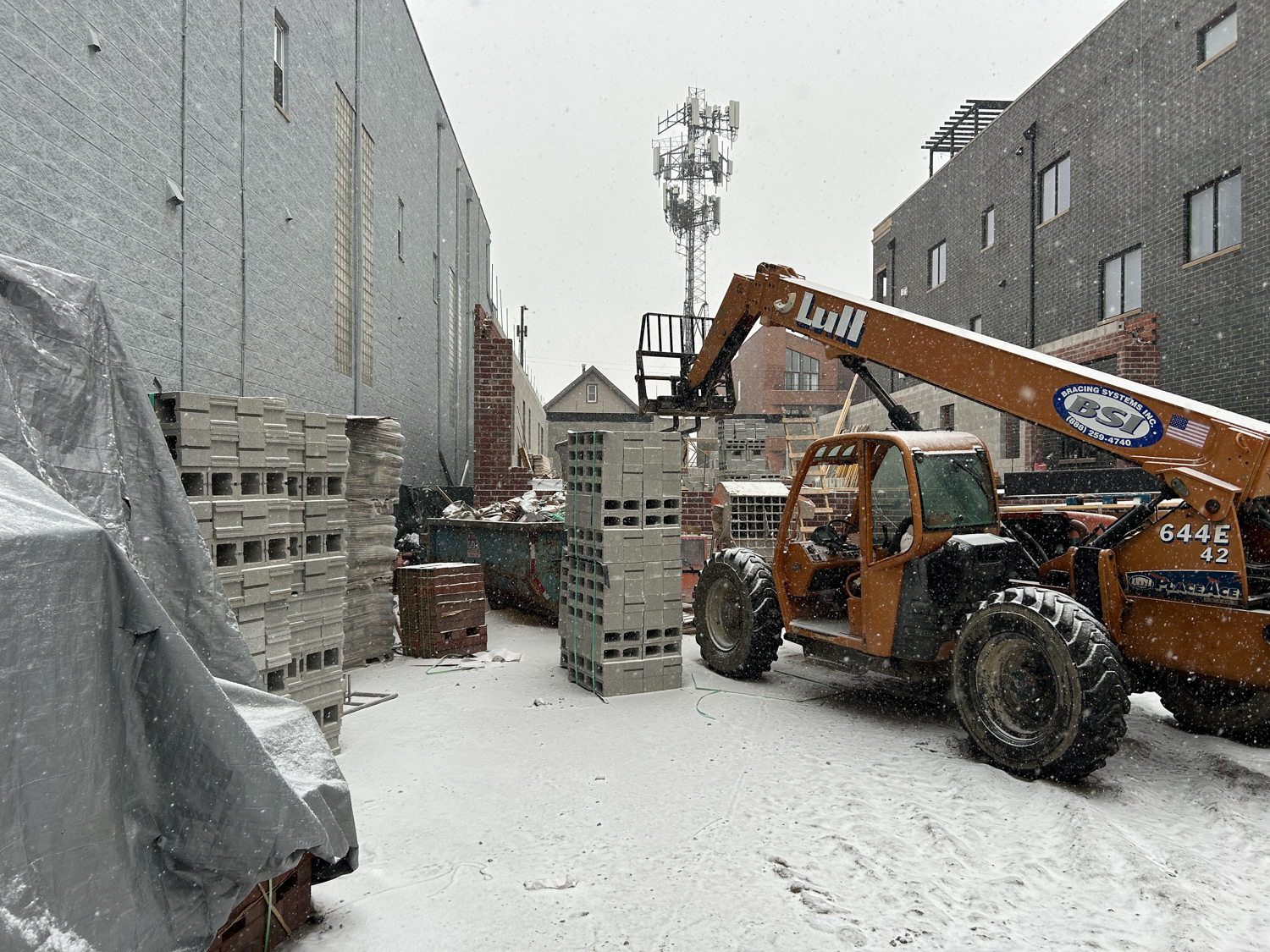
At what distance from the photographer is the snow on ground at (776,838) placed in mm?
3195

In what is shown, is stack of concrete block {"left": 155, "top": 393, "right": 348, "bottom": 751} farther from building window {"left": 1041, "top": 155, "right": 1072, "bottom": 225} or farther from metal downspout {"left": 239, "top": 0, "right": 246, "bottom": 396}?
building window {"left": 1041, "top": 155, "right": 1072, "bottom": 225}

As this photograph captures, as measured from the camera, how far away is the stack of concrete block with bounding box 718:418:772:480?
1772 cm

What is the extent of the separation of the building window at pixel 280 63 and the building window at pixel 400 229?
625 centimetres

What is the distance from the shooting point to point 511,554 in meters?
10.1

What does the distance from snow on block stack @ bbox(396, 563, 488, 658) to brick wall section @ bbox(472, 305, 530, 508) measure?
4.44 m

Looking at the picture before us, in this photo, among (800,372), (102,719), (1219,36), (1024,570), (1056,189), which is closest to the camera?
(102,719)

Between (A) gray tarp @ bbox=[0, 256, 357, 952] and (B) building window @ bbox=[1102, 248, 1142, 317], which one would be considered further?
(B) building window @ bbox=[1102, 248, 1142, 317]

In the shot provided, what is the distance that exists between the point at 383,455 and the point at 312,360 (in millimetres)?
3434

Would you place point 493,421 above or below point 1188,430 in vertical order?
above

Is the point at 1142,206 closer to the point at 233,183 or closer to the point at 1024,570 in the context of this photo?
the point at 1024,570

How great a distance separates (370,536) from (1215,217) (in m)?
15.8

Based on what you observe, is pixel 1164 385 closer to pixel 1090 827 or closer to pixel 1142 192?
pixel 1142 192

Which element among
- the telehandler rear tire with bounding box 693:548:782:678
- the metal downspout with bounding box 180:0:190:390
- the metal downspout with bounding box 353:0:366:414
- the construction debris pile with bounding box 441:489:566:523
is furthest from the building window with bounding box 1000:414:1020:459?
the metal downspout with bounding box 180:0:190:390

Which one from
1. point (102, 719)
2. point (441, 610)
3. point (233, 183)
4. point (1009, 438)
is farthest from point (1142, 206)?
point (102, 719)
